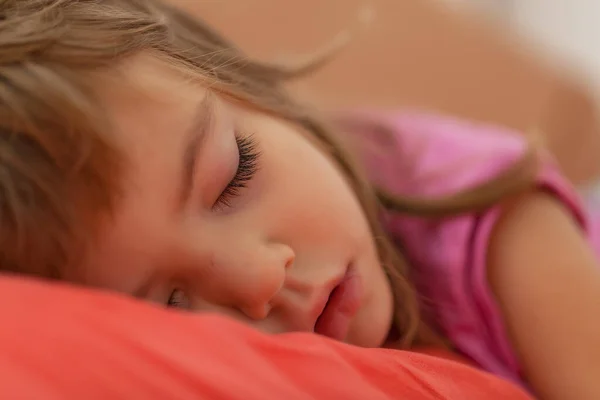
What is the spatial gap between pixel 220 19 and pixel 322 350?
2.75 feet

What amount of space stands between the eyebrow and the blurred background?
65 cm

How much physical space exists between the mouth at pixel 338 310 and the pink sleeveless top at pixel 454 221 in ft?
0.66

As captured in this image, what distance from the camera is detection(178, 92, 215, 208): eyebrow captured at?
21.4 inches

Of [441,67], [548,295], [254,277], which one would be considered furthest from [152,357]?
[441,67]

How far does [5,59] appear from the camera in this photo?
52cm

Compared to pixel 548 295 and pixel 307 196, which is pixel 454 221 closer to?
pixel 548 295

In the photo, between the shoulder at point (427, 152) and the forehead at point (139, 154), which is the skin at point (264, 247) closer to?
the forehead at point (139, 154)

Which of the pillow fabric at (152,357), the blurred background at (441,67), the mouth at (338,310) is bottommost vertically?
the mouth at (338,310)

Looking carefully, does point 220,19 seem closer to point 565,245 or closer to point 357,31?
point 357,31

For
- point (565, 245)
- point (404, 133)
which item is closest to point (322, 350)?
point (565, 245)

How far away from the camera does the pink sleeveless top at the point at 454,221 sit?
30.5 inches

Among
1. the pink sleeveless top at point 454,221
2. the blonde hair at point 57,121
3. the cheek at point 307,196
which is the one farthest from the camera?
the pink sleeveless top at point 454,221

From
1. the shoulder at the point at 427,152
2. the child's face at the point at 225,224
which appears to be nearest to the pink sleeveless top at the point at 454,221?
the shoulder at the point at 427,152

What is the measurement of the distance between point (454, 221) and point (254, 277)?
0.34 metres
